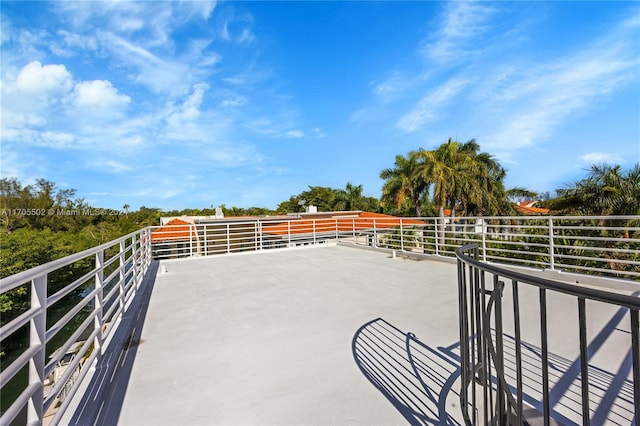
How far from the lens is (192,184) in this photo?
31875 mm

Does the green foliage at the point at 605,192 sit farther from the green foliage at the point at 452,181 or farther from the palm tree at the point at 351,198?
the palm tree at the point at 351,198

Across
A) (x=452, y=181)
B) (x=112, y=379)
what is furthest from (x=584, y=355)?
(x=452, y=181)

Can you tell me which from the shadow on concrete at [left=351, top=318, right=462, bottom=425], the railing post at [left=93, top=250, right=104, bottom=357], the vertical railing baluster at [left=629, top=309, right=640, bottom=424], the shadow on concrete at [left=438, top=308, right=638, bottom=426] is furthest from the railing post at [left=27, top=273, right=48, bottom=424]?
the shadow on concrete at [left=438, top=308, right=638, bottom=426]

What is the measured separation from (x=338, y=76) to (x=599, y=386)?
13752 mm

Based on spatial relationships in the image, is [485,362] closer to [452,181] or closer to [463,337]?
[463,337]

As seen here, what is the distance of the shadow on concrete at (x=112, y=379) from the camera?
5.83 feet

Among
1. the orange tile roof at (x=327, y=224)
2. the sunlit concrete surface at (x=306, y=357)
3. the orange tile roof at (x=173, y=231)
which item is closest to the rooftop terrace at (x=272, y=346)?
the sunlit concrete surface at (x=306, y=357)

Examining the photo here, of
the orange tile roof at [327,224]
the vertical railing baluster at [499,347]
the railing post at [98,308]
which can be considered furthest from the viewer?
the orange tile roof at [327,224]

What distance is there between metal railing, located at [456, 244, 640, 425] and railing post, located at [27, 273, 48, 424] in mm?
1879

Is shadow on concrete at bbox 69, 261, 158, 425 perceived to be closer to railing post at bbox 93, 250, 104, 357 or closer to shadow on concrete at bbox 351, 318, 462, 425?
railing post at bbox 93, 250, 104, 357

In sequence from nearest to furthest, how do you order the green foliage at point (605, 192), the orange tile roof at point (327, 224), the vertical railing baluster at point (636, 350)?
the vertical railing baluster at point (636, 350) < the green foliage at point (605, 192) < the orange tile roof at point (327, 224)

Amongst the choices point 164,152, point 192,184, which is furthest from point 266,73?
point 192,184

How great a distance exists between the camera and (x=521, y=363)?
1.72 meters

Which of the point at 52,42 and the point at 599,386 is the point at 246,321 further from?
the point at 52,42
